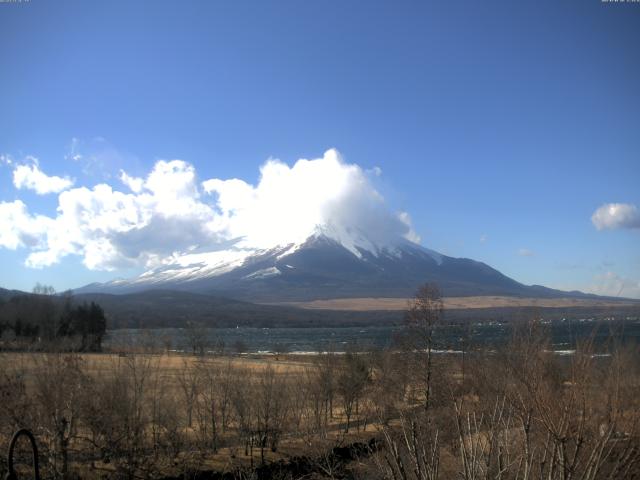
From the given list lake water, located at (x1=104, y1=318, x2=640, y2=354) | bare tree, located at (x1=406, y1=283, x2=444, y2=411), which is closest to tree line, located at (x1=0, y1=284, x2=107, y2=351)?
lake water, located at (x1=104, y1=318, x2=640, y2=354)

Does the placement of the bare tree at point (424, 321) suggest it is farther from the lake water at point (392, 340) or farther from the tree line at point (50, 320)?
the tree line at point (50, 320)

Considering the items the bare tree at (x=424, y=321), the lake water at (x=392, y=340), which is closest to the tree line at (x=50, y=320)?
the lake water at (x=392, y=340)

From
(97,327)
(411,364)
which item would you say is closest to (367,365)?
(411,364)

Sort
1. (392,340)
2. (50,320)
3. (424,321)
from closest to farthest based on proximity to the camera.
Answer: (424,321)
(392,340)
(50,320)

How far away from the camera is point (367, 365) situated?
4975 cm

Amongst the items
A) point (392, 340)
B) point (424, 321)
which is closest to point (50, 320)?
point (392, 340)

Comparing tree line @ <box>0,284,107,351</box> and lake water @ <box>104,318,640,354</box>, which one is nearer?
lake water @ <box>104,318,640,354</box>

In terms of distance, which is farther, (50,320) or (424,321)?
(50,320)

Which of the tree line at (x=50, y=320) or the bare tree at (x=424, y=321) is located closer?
the bare tree at (x=424, y=321)

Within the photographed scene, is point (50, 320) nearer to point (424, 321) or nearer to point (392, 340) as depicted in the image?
point (392, 340)

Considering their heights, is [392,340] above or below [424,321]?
below

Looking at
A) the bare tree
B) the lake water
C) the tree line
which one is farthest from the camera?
the tree line

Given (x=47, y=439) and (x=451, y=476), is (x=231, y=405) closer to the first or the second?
(x=47, y=439)

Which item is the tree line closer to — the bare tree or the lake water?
the lake water
